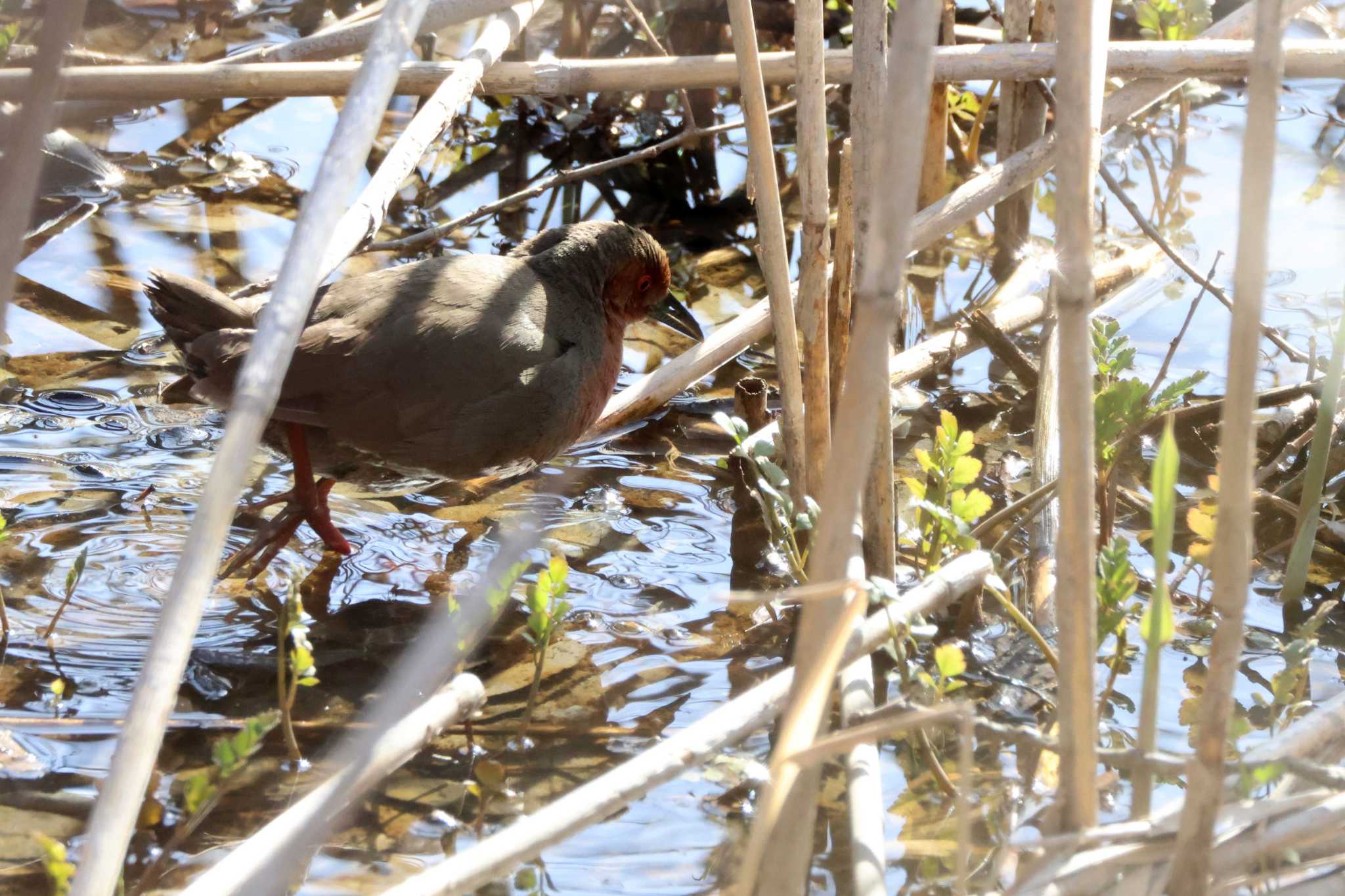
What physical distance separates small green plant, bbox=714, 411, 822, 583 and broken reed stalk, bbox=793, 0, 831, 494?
0.18 meters

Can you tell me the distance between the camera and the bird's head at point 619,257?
4273 millimetres

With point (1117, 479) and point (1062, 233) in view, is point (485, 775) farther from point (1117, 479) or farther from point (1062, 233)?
point (1117, 479)

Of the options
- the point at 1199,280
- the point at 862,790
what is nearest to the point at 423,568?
the point at 862,790

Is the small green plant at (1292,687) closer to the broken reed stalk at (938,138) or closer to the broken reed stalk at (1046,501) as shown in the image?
the broken reed stalk at (1046,501)

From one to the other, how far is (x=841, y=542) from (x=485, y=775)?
50.9 inches

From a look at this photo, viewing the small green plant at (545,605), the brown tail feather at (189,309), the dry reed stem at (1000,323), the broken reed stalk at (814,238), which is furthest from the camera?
the dry reed stem at (1000,323)

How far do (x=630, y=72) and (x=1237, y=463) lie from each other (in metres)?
2.91

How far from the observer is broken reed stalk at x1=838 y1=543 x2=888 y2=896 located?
2094mm

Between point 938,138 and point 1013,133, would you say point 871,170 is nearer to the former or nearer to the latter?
point 1013,133

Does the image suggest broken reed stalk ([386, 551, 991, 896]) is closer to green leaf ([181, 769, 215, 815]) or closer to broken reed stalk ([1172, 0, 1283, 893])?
green leaf ([181, 769, 215, 815])

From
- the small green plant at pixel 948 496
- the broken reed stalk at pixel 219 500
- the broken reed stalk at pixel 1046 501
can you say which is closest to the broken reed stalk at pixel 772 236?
the small green plant at pixel 948 496

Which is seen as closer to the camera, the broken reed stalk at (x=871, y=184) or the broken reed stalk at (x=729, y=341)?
the broken reed stalk at (x=871, y=184)

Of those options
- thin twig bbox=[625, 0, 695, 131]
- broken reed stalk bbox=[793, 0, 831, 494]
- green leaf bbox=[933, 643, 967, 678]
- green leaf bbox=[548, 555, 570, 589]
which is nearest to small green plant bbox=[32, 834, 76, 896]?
green leaf bbox=[548, 555, 570, 589]

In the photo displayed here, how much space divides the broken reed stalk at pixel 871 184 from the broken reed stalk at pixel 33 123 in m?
1.60
